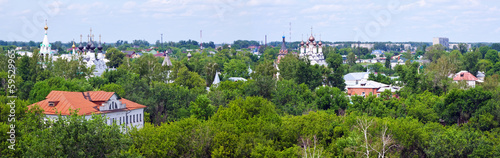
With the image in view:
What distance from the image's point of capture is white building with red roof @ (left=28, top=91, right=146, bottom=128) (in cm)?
4575

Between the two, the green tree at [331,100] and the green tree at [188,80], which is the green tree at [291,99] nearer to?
the green tree at [331,100]

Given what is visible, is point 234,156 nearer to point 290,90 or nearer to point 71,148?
point 71,148

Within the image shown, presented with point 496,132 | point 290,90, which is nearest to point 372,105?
point 290,90

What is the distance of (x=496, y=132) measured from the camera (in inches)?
1992

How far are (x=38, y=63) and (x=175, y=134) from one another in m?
43.4

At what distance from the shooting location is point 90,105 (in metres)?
47.3

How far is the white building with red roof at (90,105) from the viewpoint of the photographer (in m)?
45.8

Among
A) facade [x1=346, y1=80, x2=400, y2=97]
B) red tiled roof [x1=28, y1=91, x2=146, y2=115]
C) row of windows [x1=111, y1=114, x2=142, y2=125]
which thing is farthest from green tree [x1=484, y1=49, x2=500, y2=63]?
red tiled roof [x1=28, y1=91, x2=146, y2=115]

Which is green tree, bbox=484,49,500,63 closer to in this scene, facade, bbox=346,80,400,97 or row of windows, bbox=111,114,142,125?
facade, bbox=346,80,400,97

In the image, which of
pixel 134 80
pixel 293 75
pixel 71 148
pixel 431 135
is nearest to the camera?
pixel 71 148

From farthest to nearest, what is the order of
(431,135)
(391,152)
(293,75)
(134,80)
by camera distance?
1. (293,75)
2. (134,80)
3. (431,135)
4. (391,152)

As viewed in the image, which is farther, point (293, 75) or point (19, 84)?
point (293, 75)

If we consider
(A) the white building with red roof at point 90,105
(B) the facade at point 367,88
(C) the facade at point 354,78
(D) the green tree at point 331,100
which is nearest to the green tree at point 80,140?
(A) the white building with red roof at point 90,105

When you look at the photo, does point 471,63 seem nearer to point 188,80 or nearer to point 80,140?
point 188,80
